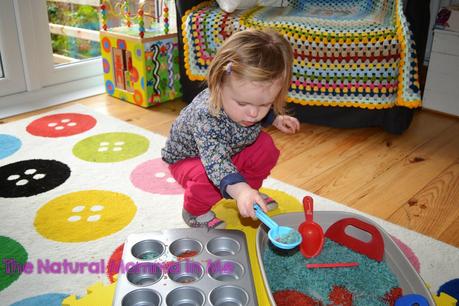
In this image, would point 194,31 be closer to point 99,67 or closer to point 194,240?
point 99,67

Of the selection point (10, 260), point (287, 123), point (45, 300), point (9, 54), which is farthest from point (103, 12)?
point (45, 300)

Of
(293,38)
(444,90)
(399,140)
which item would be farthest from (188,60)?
(444,90)

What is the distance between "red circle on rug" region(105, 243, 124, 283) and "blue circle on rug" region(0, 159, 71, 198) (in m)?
0.38

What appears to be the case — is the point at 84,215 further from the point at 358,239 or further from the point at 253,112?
the point at 358,239

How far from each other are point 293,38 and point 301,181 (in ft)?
1.82

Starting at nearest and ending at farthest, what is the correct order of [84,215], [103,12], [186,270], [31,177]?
[186,270] → [84,215] → [31,177] → [103,12]

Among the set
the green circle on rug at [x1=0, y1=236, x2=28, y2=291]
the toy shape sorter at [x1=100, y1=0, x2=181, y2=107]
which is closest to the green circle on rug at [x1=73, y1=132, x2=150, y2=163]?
the toy shape sorter at [x1=100, y1=0, x2=181, y2=107]

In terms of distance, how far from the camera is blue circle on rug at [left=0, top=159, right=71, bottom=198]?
1.24 metres

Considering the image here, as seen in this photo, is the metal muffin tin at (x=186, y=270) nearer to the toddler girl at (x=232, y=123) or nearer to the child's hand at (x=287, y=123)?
the toddler girl at (x=232, y=123)

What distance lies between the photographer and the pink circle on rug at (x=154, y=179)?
4.17 feet

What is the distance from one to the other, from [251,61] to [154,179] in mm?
599

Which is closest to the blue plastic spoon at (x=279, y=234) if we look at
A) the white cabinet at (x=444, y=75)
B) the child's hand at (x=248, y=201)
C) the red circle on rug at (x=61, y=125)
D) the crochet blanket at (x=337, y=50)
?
the child's hand at (x=248, y=201)

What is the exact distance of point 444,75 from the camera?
1.85 m

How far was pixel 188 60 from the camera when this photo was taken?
1798 mm
